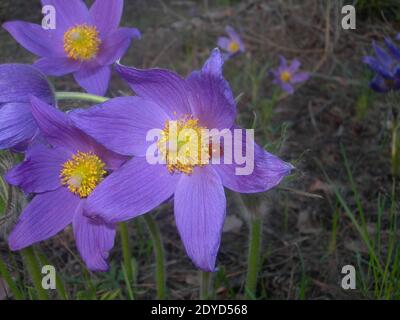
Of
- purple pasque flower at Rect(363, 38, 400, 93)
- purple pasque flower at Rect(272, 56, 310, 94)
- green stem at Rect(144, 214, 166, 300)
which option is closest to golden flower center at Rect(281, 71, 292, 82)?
purple pasque flower at Rect(272, 56, 310, 94)

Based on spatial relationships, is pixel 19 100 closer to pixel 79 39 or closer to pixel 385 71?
pixel 79 39

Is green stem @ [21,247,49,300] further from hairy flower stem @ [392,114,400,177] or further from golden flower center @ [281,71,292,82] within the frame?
golden flower center @ [281,71,292,82]

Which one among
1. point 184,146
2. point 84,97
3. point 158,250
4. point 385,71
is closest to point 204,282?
point 158,250

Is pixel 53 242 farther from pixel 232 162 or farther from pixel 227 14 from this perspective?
pixel 227 14

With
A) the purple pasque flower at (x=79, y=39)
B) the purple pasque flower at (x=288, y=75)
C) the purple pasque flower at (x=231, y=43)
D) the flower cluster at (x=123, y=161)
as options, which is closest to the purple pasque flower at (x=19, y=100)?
the flower cluster at (x=123, y=161)

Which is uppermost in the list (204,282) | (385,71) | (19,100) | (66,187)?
(385,71)
